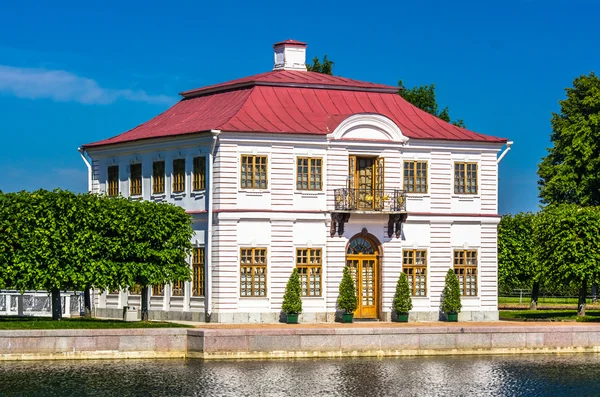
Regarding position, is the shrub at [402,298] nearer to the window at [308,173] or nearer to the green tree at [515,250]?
the window at [308,173]

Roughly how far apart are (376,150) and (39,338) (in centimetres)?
1833

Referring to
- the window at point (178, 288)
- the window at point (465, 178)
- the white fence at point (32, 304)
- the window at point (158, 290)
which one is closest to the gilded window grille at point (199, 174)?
the window at point (178, 288)

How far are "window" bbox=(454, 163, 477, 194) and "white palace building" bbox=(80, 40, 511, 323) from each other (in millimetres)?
58

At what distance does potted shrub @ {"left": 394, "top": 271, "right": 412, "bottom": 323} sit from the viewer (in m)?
62.9

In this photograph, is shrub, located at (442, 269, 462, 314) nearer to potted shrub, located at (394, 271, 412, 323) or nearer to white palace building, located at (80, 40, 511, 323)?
white palace building, located at (80, 40, 511, 323)

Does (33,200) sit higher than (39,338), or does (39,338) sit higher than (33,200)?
(33,200)

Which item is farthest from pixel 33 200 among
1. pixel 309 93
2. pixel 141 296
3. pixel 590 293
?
pixel 590 293

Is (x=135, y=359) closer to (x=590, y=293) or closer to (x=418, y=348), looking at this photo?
(x=418, y=348)

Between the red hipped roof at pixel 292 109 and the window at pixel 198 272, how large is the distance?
4788mm

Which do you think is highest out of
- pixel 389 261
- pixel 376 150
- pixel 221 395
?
pixel 376 150

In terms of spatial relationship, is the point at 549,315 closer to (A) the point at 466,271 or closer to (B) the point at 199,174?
(A) the point at 466,271

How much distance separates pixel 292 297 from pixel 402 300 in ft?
Result: 15.6

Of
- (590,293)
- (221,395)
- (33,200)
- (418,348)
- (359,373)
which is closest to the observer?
(221,395)

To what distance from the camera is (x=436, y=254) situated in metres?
64.9
